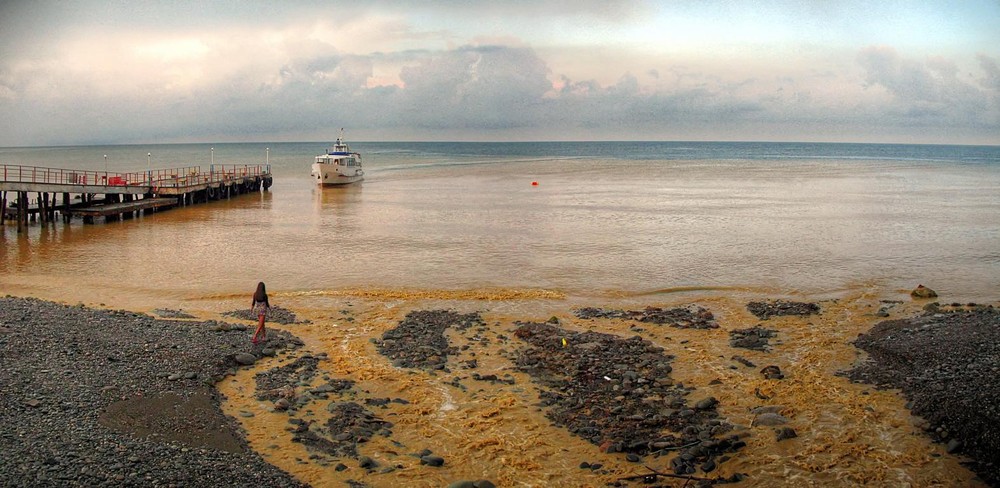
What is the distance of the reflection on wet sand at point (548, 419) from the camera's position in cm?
1104

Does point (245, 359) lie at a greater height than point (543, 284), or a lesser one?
lesser

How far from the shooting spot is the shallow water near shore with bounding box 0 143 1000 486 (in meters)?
11.7

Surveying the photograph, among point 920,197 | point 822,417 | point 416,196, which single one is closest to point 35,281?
point 822,417

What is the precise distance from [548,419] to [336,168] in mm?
65576

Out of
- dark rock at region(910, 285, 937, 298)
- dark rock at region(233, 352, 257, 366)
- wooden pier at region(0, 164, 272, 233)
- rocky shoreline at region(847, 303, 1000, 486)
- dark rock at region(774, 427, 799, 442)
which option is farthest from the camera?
wooden pier at region(0, 164, 272, 233)

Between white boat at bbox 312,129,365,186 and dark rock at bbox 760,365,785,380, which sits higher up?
white boat at bbox 312,129,365,186

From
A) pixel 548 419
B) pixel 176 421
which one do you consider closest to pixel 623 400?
pixel 548 419

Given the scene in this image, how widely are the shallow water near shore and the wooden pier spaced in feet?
3.77

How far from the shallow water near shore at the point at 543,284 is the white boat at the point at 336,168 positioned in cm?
1474

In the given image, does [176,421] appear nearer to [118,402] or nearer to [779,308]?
[118,402]

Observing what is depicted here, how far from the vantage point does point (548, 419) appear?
1294cm

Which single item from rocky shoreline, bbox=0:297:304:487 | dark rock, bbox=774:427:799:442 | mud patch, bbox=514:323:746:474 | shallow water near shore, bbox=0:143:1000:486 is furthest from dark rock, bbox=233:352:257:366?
dark rock, bbox=774:427:799:442

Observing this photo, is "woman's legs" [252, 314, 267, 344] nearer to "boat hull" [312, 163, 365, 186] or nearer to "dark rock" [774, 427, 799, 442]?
"dark rock" [774, 427, 799, 442]

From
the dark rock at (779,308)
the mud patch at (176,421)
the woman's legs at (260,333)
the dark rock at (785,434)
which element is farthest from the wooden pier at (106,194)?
the dark rock at (785,434)
